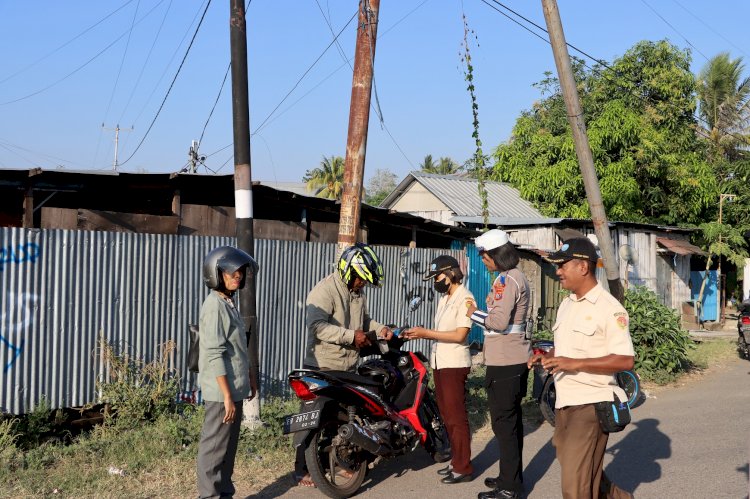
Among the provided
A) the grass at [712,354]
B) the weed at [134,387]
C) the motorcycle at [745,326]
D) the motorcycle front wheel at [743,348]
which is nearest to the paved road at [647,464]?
the weed at [134,387]

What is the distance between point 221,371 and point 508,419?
7.33 ft

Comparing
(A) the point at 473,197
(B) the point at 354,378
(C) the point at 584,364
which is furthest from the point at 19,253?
(A) the point at 473,197

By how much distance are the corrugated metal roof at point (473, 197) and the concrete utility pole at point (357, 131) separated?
13144 mm

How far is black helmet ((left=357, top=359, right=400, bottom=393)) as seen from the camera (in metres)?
6.35

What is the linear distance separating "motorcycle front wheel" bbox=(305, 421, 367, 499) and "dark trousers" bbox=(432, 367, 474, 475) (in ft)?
2.64

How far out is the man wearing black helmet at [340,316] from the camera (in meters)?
6.04

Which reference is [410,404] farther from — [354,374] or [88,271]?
[88,271]

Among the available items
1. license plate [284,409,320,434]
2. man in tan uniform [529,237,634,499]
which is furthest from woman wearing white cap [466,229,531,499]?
license plate [284,409,320,434]

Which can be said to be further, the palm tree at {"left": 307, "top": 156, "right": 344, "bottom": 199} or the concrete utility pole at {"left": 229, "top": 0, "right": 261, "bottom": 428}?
the palm tree at {"left": 307, "top": 156, "right": 344, "bottom": 199}

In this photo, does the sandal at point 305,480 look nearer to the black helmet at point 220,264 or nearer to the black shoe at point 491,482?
the black shoe at point 491,482

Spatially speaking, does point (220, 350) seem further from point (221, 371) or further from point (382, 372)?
point (382, 372)

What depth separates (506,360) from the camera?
5.85 meters

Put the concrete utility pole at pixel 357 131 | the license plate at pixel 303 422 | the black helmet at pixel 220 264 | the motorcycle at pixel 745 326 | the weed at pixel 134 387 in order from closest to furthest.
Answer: the black helmet at pixel 220 264
the license plate at pixel 303 422
the weed at pixel 134 387
the concrete utility pole at pixel 357 131
the motorcycle at pixel 745 326

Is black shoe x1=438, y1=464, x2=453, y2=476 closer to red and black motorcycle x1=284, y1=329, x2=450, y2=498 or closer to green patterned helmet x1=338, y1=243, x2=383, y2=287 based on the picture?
red and black motorcycle x1=284, y1=329, x2=450, y2=498
